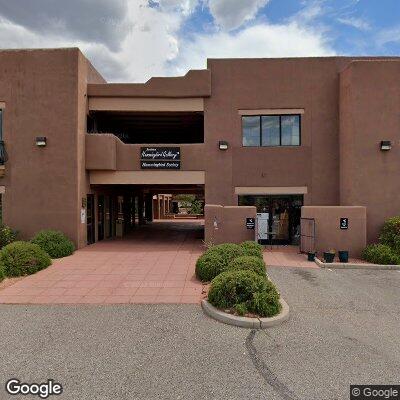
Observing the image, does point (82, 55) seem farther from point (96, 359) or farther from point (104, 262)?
point (96, 359)

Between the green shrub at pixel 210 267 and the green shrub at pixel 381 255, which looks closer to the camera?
the green shrub at pixel 210 267

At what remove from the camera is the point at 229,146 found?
634 inches

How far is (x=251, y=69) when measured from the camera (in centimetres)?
1605

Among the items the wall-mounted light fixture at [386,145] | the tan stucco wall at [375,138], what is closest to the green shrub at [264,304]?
the tan stucco wall at [375,138]

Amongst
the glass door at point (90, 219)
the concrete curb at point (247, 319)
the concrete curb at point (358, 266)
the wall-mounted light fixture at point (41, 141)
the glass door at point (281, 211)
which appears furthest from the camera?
the glass door at point (90, 219)

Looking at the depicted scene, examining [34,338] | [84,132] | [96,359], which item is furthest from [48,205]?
[96,359]

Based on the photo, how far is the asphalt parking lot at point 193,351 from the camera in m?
4.36

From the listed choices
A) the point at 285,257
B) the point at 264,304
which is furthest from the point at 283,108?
the point at 264,304

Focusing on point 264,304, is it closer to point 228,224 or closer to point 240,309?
point 240,309

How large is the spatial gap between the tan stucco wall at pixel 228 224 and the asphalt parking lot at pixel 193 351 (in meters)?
6.28

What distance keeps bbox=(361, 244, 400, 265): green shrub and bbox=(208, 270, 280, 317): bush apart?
7293 millimetres

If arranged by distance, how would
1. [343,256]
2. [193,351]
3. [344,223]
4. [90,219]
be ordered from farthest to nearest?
[90,219] < [344,223] < [343,256] < [193,351]

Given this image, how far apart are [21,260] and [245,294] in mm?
7443

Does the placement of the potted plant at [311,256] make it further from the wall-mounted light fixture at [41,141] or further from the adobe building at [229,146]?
the wall-mounted light fixture at [41,141]
